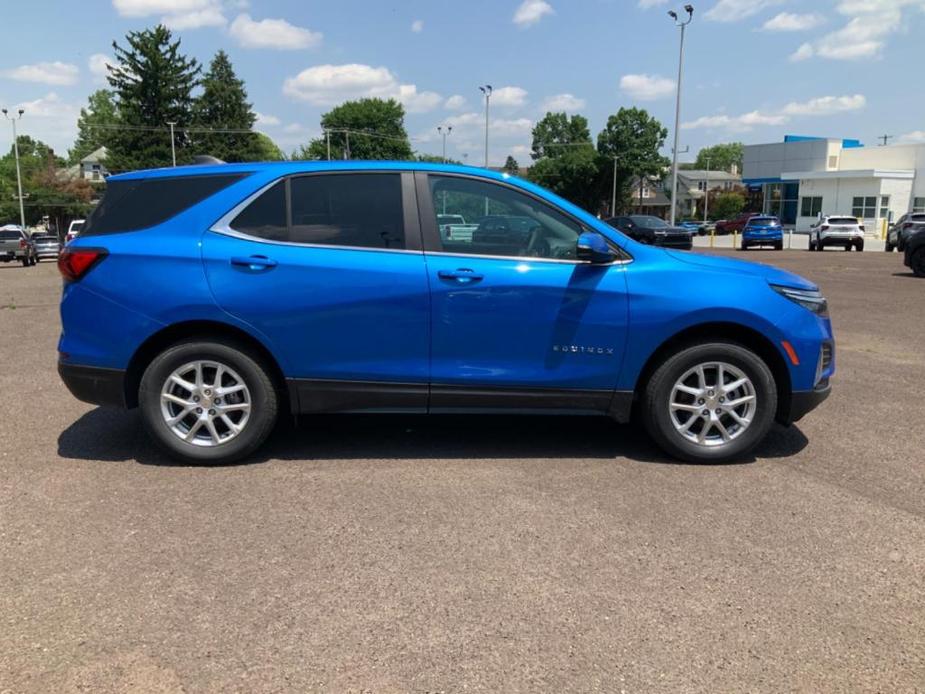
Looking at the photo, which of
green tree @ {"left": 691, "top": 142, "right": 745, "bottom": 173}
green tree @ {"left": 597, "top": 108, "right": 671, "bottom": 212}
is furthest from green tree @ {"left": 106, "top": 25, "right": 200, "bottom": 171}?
green tree @ {"left": 691, "top": 142, "right": 745, "bottom": 173}

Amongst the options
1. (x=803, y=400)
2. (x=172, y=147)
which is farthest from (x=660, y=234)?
(x=172, y=147)

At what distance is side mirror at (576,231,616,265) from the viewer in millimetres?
4383

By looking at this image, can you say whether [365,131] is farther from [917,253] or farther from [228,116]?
[917,253]

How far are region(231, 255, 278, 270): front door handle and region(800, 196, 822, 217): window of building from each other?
60.2m

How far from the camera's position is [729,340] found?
468 cm

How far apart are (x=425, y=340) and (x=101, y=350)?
6.58ft

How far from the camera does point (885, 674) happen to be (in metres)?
2.58

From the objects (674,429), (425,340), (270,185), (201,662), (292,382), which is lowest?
(201,662)

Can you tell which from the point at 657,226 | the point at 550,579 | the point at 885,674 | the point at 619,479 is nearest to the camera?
the point at 885,674

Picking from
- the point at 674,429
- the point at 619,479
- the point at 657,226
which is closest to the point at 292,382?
the point at 619,479

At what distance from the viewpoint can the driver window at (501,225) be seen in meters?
4.54

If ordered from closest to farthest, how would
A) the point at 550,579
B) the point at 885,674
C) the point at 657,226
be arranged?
the point at 885,674 < the point at 550,579 < the point at 657,226

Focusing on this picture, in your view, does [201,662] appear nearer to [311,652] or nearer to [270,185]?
[311,652]

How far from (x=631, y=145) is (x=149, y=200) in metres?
87.1
